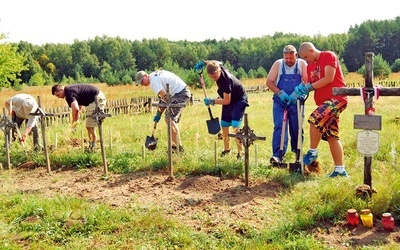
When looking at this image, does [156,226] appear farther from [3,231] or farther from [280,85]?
[280,85]

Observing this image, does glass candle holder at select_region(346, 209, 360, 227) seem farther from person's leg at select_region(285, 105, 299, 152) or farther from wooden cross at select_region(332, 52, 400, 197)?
person's leg at select_region(285, 105, 299, 152)

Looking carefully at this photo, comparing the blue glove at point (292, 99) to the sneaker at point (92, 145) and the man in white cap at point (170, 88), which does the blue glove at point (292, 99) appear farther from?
the sneaker at point (92, 145)

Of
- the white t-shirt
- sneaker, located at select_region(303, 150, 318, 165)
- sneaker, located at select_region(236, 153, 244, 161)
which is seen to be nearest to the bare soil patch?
sneaker, located at select_region(303, 150, 318, 165)

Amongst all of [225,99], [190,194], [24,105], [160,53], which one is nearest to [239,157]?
[225,99]

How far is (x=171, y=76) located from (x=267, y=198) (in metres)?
3.03

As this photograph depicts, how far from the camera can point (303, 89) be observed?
18.1ft

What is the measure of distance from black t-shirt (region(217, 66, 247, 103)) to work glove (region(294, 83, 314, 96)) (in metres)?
1.05

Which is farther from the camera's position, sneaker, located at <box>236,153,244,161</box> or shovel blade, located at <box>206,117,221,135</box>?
shovel blade, located at <box>206,117,221,135</box>

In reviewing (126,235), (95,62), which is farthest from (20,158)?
(95,62)

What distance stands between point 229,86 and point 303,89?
1183 millimetres

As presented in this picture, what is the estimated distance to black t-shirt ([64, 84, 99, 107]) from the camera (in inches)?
295

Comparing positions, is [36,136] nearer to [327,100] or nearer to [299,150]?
[299,150]

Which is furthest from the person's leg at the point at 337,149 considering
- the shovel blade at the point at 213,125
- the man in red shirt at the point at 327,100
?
the shovel blade at the point at 213,125

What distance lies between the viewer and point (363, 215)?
A: 3973mm
